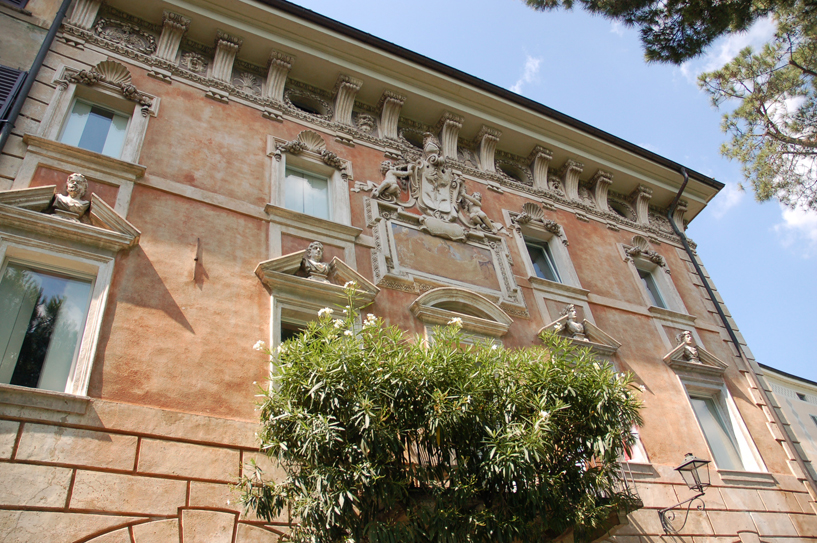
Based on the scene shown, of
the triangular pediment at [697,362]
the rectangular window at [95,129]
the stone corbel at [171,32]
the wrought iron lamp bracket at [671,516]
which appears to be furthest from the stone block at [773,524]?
the stone corbel at [171,32]

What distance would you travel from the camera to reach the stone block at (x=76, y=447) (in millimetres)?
6090

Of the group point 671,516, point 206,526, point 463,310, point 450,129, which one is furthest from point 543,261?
point 206,526

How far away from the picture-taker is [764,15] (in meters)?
10.4

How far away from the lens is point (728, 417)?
12.2 metres

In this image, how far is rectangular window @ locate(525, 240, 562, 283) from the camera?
1314 centimetres

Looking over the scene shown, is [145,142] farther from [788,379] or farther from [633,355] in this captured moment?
[788,379]

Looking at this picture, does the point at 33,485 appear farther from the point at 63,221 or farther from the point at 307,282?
the point at 307,282

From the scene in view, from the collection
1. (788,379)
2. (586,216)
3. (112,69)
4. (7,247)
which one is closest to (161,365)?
(7,247)

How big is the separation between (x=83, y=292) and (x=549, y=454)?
18.8ft

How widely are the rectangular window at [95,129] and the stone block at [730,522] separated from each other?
10669mm

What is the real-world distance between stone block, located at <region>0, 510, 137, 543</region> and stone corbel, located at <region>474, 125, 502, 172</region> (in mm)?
10244

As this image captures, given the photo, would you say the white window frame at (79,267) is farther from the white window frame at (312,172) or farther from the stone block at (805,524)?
the stone block at (805,524)

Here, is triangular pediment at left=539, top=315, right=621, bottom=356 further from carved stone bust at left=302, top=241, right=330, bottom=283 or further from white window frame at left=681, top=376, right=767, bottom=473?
carved stone bust at left=302, top=241, right=330, bottom=283

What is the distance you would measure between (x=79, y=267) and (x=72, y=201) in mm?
888
